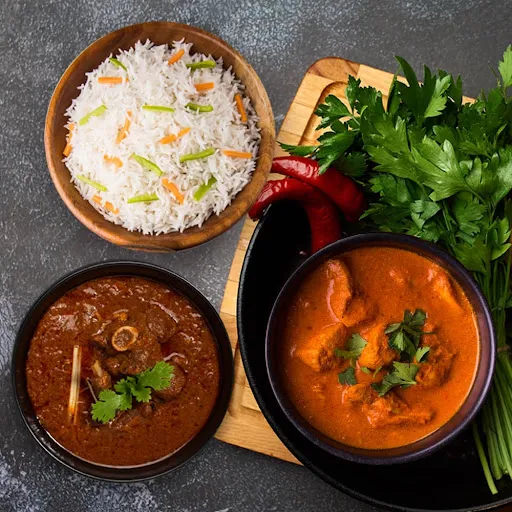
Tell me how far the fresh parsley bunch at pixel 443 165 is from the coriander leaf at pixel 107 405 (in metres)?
0.97

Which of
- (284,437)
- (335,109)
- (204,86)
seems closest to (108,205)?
(204,86)

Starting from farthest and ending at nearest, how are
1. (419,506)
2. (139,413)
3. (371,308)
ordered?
(139,413) → (419,506) → (371,308)

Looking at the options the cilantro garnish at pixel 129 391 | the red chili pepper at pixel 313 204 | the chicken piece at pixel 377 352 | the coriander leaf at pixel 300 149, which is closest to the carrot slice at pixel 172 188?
the red chili pepper at pixel 313 204

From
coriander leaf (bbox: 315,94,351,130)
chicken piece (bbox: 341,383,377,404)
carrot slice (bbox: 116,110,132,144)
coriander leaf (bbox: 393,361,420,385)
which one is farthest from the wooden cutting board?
coriander leaf (bbox: 393,361,420,385)

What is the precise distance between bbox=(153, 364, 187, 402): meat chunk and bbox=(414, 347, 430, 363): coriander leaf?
0.86 m

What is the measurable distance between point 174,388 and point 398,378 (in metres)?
0.82

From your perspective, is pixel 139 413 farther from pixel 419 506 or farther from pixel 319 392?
pixel 419 506

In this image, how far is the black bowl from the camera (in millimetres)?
2430

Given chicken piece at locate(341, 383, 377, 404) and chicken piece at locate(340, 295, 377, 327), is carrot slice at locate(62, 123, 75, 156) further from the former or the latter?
chicken piece at locate(341, 383, 377, 404)

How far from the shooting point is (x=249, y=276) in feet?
7.51

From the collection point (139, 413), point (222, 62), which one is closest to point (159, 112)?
point (222, 62)

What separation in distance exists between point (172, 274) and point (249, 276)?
0.33 m

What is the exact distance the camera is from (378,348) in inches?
75.7

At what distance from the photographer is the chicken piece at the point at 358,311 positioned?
6.43ft
